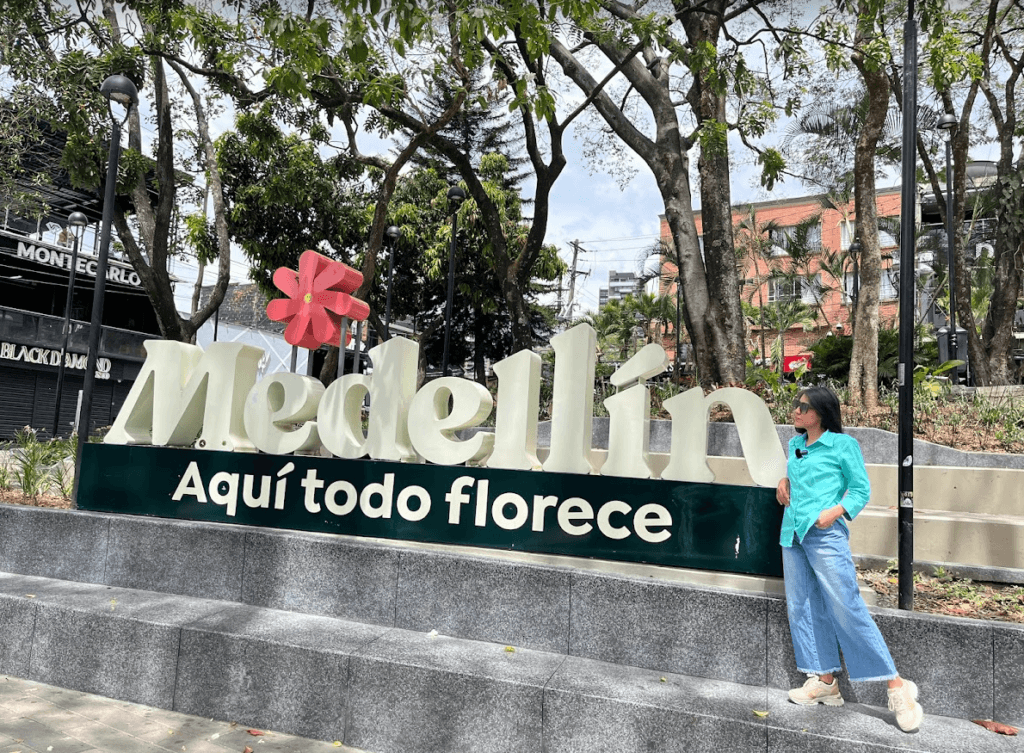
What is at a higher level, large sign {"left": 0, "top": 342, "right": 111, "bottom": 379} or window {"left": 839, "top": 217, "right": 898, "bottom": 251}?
window {"left": 839, "top": 217, "right": 898, "bottom": 251}

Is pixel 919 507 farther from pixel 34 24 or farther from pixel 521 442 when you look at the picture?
pixel 34 24

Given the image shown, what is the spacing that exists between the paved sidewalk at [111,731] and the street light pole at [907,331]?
3369 mm

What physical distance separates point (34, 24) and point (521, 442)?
11.0m

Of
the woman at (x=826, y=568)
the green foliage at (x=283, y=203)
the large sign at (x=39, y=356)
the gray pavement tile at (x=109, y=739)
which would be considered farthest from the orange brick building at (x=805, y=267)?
the gray pavement tile at (x=109, y=739)

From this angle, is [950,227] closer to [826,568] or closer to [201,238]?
[826,568]

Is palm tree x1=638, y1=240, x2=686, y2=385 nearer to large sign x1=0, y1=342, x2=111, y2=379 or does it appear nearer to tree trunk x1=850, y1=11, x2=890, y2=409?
tree trunk x1=850, y1=11, x2=890, y2=409

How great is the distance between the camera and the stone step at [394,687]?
3.70 metres

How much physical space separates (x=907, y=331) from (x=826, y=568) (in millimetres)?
1469

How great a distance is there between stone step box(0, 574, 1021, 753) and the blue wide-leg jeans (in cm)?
27

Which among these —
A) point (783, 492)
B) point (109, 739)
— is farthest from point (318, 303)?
point (783, 492)

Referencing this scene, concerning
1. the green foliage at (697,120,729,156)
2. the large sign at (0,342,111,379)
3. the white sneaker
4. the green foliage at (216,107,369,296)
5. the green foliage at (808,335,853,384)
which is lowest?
the white sneaker

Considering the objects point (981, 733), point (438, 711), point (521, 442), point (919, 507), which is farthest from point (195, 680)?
point (919, 507)

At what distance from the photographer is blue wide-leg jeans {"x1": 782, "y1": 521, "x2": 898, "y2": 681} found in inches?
144

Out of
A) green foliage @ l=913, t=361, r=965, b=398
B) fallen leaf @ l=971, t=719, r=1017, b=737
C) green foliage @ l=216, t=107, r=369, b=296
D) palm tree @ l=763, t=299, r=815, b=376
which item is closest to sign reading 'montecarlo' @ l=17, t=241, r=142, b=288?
green foliage @ l=216, t=107, r=369, b=296
